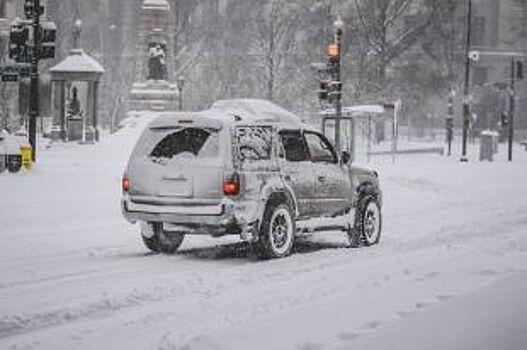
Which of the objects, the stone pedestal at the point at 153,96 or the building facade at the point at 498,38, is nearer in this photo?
the stone pedestal at the point at 153,96

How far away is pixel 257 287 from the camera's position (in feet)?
33.9

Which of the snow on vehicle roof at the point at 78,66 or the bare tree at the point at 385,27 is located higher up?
the bare tree at the point at 385,27

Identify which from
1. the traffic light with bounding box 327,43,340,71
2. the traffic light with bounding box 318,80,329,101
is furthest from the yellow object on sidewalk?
the traffic light with bounding box 327,43,340,71

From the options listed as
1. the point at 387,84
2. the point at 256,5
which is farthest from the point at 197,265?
the point at 256,5

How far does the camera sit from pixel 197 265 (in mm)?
12102

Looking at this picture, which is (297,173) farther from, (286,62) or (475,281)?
(286,62)

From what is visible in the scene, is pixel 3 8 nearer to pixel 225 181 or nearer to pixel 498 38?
pixel 498 38

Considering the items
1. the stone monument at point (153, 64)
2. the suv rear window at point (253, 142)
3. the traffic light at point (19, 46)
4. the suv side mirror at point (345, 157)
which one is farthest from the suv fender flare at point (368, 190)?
the stone monument at point (153, 64)

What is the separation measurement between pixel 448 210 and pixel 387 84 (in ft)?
127

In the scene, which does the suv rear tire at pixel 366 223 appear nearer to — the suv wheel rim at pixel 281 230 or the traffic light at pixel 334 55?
the suv wheel rim at pixel 281 230

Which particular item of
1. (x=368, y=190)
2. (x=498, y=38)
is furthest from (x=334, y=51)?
(x=498, y=38)

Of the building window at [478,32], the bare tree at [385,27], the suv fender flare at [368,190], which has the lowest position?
the suv fender flare at [368,190]

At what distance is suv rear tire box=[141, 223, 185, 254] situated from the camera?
43.6ft

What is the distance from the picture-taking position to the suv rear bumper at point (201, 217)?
39.6 feet
